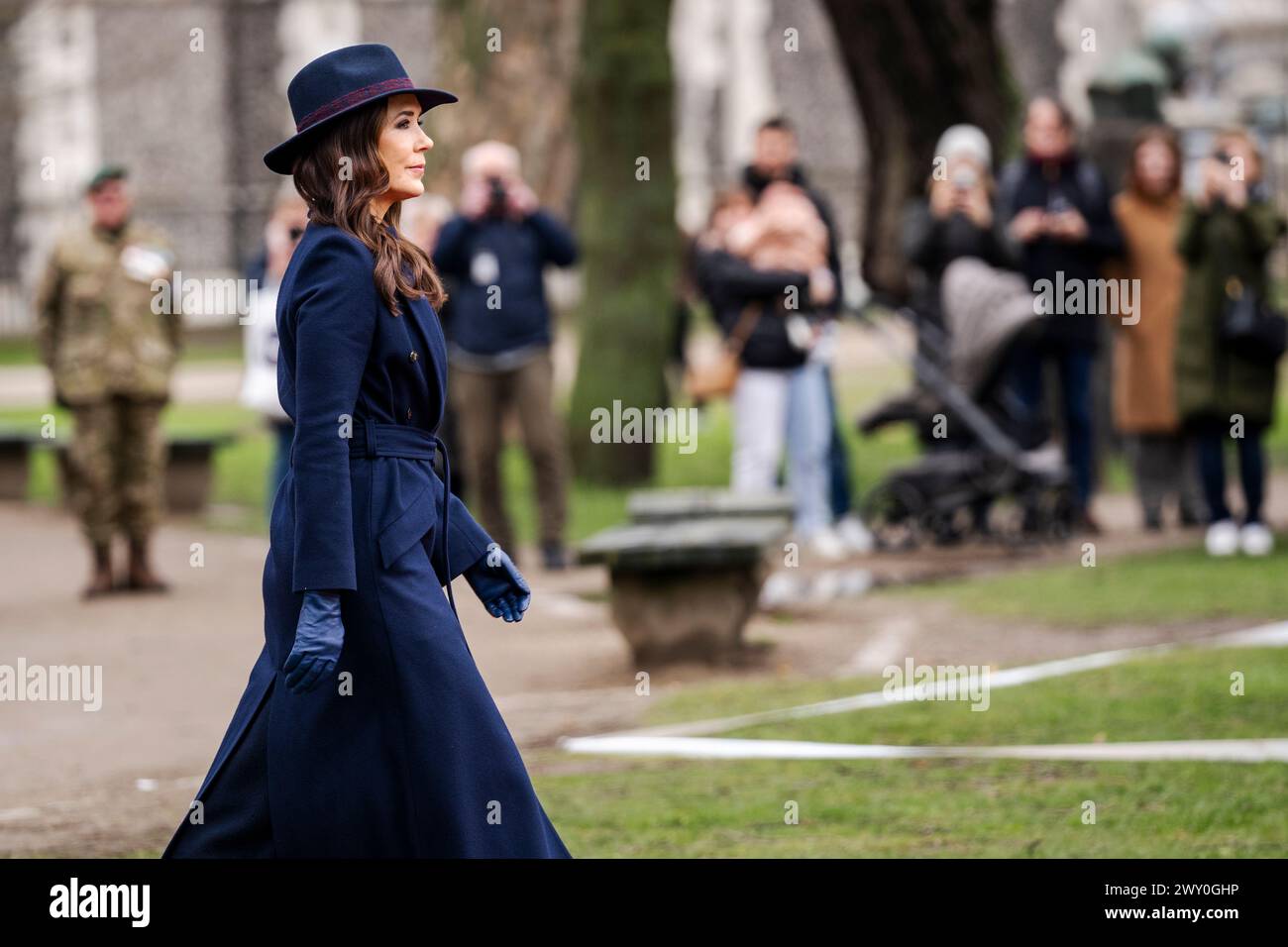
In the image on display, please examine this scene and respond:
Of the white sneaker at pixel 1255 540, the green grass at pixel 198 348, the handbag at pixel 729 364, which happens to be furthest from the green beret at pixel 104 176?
the green grass at pixel 198 348

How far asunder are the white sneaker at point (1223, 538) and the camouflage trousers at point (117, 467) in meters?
5.22

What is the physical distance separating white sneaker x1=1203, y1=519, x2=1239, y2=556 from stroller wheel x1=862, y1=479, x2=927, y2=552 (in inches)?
58.0

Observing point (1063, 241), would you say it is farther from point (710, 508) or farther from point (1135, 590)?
point (710, 508)

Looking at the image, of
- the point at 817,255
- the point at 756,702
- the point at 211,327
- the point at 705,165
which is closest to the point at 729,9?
the point at 705,165

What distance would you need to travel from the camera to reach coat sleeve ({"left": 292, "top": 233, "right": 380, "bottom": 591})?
15.2 ft

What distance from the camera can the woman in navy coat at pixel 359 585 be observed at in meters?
4.65

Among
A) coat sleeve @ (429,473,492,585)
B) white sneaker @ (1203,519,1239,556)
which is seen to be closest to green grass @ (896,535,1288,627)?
white sneaker @ (1203,519,1239,556)

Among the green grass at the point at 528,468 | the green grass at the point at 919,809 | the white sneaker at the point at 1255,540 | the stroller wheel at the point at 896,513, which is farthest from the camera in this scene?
the green grass at the point at 528,468

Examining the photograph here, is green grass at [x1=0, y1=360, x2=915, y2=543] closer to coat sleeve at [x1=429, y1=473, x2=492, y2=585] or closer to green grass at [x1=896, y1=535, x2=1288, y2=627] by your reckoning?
green grass at [x1=896, y1=535, x2=1288, y2=627]

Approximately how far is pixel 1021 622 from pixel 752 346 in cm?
231

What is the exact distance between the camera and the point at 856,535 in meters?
12.8

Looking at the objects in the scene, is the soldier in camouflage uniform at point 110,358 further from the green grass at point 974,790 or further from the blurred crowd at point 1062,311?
the green grass at point 974,790

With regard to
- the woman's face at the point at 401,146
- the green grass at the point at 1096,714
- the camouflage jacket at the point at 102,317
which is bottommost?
the green grass at the point at 1096,714
